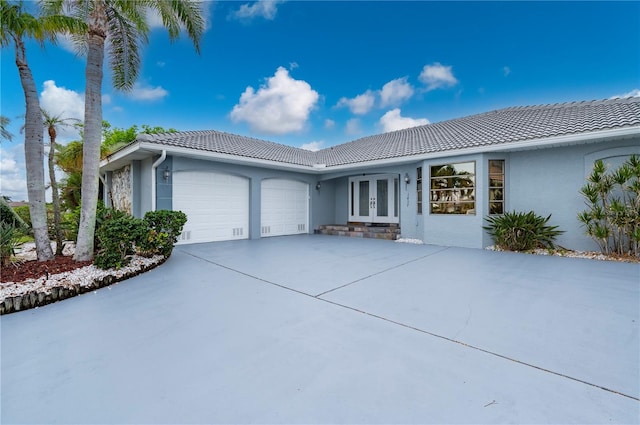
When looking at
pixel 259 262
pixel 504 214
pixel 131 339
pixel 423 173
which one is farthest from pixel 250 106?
pixel 131 339

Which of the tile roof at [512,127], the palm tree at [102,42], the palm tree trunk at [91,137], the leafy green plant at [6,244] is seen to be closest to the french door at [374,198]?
the tile roof at [512,127]

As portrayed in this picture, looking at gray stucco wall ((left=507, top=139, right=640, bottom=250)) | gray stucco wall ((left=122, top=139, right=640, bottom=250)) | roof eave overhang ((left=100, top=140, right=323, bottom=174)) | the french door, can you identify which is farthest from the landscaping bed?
gray stucco wall ((left=507, top=139, right=640, bottom=250))

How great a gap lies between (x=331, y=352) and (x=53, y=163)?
9.36 m

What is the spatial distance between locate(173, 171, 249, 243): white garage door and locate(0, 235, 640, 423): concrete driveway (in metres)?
5.02

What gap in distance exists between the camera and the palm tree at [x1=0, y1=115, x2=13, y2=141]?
28.8 ft

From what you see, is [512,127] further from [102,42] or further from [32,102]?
[32,102]

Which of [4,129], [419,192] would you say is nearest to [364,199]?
[419,192]

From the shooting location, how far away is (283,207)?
43.2ft

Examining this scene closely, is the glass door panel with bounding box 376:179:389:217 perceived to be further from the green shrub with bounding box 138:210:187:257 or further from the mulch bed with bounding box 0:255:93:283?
the mulch bed with bounding box 0:255:93:283

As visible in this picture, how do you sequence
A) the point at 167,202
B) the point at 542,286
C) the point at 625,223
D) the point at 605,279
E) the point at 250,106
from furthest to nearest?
the point at 250,106 < the point at 167,202 < the point at 625,223 < the point at 605,279 < the point at 542,286

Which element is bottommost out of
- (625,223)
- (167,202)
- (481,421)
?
(481,421)

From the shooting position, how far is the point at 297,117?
19.1 metres

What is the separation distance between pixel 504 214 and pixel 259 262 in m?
8.03

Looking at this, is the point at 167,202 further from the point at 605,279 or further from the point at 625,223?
the point at 625,223
